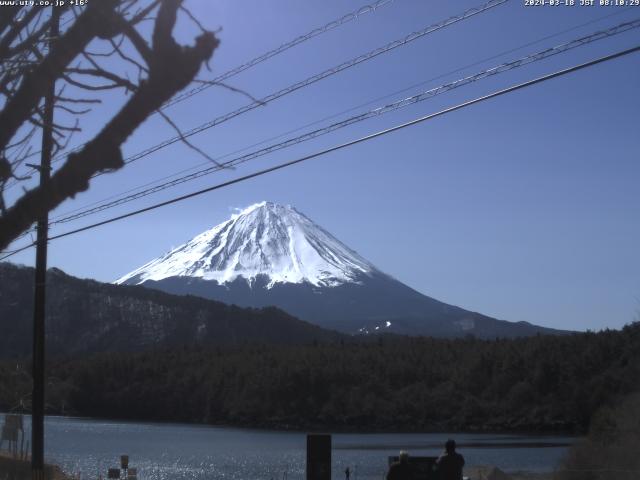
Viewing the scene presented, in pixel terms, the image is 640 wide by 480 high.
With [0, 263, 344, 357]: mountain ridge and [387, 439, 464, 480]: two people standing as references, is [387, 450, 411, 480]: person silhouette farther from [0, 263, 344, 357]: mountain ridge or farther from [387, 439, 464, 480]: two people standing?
[0, 263, 344, 357]: mountain ridge

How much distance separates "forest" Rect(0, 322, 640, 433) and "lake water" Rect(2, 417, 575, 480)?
477cm

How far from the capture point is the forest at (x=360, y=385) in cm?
6838

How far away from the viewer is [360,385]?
8212 cm

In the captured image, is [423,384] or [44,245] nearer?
[44,245]

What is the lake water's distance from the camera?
3881cm

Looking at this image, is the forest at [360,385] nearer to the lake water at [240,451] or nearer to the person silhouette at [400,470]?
the lake water at [240,451]

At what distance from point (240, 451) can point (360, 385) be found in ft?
103

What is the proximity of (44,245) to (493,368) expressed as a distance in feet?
207

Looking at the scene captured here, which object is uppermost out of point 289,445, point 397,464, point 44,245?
point 44,245

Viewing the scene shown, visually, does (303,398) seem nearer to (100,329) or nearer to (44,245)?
(100,329)

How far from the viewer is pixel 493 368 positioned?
256 ft

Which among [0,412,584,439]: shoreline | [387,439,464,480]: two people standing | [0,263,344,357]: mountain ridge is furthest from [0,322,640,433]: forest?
[387,439,464,480]: two people standing

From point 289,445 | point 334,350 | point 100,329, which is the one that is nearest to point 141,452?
point 289,445

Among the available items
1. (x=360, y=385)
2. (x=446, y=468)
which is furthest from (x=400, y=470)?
(x=360, y=385)
